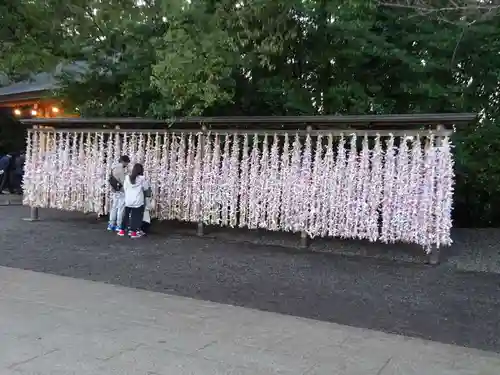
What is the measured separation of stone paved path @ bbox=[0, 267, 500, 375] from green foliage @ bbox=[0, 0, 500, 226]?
4.85 metres

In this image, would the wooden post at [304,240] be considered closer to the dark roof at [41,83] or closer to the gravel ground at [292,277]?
the gravel ground at [292,277]

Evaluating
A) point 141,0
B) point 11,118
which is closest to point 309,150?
point 141,0

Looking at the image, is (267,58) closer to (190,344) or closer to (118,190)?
(118,190)

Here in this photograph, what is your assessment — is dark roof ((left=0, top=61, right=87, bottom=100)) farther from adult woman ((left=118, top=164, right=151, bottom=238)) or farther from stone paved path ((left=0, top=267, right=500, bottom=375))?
stone paved path ((left=0, top=267, right=500, bottom=375))

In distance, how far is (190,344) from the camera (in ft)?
16.8

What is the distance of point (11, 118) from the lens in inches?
885

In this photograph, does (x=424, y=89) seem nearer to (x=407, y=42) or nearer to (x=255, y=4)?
(x=407, y=42)

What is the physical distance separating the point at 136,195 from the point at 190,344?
20.9 feet

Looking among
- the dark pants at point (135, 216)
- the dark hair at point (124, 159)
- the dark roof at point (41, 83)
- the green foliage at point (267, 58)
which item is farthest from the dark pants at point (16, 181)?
the dark pants at point (135, 216)

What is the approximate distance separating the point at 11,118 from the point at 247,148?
15348 millimetres

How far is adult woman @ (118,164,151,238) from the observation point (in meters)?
11.1

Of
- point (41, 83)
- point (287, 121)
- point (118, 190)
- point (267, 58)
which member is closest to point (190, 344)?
point (287, 121)

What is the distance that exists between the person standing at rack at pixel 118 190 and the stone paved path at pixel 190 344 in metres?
5.07

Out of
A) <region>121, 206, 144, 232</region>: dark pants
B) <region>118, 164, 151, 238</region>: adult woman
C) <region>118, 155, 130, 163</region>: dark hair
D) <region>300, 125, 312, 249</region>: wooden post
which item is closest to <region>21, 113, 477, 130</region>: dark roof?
<region>118, 155, 130, 163</region>: dark hair
